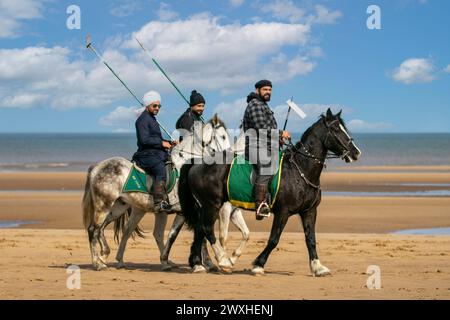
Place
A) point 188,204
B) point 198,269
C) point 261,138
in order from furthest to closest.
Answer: point 188,204
point 198,269
point 261,138

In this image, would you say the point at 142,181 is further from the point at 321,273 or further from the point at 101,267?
the point at 321,273

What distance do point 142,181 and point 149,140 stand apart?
64 cm

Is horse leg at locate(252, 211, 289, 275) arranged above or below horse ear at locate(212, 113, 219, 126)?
below

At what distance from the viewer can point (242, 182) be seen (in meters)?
10.7

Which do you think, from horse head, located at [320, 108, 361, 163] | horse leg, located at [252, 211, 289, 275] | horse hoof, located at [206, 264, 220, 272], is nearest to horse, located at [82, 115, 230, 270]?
horse hoof, located at [206, 264, 220, 272]

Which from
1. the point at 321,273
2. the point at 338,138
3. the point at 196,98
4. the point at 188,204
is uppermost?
the point at 196,98

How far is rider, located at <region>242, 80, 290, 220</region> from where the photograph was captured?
10.5 metres

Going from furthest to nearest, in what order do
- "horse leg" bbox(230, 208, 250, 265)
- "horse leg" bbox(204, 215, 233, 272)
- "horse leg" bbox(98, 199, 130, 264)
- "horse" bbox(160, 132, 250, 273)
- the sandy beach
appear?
"horse leg" bbox(98, 199, 130, 264) < "horse leg" bbox(230, 208, 250, 265) < "horse" bbox(160, 132, 250, 273) < "horse leg" bbox(204, 215, 233, 272) < the sandy beach

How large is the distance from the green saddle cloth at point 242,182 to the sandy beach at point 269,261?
1.08 m

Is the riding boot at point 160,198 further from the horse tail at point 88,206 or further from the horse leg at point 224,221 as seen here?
the horse tail at point 88,206

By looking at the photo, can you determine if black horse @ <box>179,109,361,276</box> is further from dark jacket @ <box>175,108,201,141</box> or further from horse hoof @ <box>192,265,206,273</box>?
dark jacket @ <box>175,108,201,141</box>

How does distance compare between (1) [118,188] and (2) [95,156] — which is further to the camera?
(2) [95,156]

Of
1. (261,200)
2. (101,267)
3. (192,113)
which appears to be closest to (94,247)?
(101,267)
